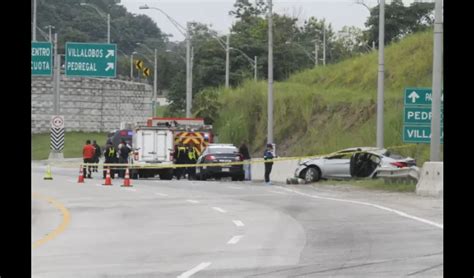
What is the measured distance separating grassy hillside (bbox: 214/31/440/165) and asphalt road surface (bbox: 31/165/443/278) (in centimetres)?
2348

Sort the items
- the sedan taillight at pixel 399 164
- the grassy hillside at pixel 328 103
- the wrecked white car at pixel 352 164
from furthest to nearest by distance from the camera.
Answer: the grassy hillside at pixel 328 103 < the wrecked white car at pixel 352 164 < the sedan taillight at pixel 399 164

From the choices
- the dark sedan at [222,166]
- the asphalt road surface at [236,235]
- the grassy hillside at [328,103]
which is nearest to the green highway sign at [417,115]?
the asphalt road surface at [236,235]

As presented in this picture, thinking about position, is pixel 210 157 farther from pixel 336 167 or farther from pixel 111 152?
pixel 336 167

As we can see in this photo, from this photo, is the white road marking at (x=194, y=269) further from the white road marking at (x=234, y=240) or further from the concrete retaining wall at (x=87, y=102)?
the concrete retaining wall at (x=87, y=102)

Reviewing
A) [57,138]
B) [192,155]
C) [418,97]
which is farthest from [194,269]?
[57,138]

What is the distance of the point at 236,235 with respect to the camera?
18.4 m

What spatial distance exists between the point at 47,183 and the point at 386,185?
1239 centimetres

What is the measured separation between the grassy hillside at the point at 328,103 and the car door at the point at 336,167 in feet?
34.2

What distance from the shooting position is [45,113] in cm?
9025

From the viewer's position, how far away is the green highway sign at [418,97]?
32.3 m

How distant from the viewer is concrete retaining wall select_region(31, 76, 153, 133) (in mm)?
87625

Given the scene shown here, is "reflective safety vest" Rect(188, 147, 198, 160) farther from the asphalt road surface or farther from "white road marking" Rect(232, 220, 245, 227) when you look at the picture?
"white road marking" Rect(232, 220, 245, 227)
